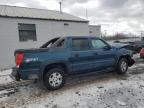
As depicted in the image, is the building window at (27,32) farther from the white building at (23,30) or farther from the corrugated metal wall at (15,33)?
the corrugated metal wall at (15,33)

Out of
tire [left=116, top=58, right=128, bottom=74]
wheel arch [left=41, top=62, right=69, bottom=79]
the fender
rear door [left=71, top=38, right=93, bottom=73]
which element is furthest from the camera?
tire [left=116, top=58, right=128, bottom=74]

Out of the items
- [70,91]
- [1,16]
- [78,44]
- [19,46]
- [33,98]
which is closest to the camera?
[33,98]

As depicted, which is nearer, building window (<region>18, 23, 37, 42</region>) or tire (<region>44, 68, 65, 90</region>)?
tire (<region>44, 68, 65, 90</region>)

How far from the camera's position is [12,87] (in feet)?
25.4

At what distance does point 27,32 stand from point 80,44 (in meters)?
7.72

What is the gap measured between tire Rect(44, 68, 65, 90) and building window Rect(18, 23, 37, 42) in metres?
7.93

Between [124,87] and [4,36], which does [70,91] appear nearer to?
[124,87]

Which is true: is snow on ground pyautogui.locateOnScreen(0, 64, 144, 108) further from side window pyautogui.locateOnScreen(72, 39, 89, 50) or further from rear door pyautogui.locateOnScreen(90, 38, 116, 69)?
side window pyautogui.locateOnScreen(72, 39, 89, 50)

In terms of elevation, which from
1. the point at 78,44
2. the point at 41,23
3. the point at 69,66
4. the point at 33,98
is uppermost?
the point at 41,23

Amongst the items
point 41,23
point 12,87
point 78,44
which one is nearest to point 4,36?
point 41,23

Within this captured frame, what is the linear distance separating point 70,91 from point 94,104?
145cm

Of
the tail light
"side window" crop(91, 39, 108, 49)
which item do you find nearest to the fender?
the tail light

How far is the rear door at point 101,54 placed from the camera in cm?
803

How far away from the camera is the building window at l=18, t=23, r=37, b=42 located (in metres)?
14.1
